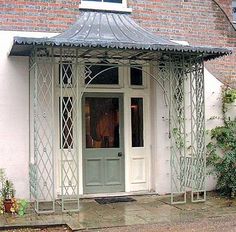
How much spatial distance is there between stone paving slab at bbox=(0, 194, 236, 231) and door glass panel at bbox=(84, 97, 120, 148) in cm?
145

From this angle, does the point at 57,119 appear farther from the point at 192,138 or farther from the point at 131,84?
the point at 192,138

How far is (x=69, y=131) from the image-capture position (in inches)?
379

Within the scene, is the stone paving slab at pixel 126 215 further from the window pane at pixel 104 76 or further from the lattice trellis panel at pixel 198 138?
the window pane at pixel 104 76

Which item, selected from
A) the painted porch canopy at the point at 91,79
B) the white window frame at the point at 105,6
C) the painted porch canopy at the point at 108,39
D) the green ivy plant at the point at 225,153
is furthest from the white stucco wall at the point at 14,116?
the green ivy plant at the point at 225,153

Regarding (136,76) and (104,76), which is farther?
(136,76)

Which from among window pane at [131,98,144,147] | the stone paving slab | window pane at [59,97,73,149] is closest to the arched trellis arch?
window pane at [59,97,73,149]

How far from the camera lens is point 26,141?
973 centimetres

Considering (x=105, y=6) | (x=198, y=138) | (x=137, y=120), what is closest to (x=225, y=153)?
(x=198, y=138)

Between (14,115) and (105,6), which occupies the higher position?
(105,6)

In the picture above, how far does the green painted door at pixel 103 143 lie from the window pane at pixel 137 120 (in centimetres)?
31

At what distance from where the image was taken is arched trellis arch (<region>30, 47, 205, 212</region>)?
947 centimetres

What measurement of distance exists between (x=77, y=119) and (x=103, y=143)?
3.13 feet

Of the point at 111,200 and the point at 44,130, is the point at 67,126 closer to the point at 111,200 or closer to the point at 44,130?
the point at 44,130

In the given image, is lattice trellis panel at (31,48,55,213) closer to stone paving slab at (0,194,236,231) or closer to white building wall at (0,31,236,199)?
white building wall at (0,31,236,199)
